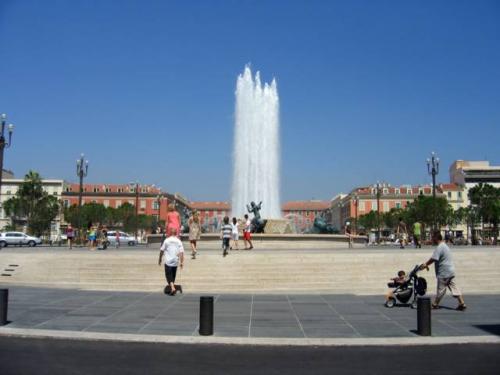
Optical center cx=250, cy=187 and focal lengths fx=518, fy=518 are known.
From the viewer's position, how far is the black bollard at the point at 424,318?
923 cm

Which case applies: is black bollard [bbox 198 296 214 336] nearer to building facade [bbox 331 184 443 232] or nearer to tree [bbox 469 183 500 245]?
tree [bbox 469 183 500 245]

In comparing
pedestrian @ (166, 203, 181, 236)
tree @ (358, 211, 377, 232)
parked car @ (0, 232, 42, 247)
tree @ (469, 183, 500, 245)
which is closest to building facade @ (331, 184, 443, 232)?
tree @ (358, 211, 377, 232)

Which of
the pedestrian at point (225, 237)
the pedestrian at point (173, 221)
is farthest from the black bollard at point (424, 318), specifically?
the pedestrian at point (225, 237)

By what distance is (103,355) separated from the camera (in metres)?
7.82

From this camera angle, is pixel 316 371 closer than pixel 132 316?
Yes

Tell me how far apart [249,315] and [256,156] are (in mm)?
27865

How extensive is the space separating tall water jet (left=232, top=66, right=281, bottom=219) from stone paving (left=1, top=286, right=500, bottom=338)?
2363cm

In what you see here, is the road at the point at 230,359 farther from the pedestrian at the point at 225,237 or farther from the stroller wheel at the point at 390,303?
the pedestrian at the point at 225,237

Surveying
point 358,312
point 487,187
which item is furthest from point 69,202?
point 358,312

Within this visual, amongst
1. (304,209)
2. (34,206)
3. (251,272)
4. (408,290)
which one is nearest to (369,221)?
(34,206)

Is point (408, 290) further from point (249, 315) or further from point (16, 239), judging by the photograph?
point (16, 239)

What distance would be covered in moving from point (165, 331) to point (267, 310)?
10.7 ft

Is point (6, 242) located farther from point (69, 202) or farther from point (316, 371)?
point (69, 202)

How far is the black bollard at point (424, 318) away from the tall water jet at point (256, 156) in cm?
2934
